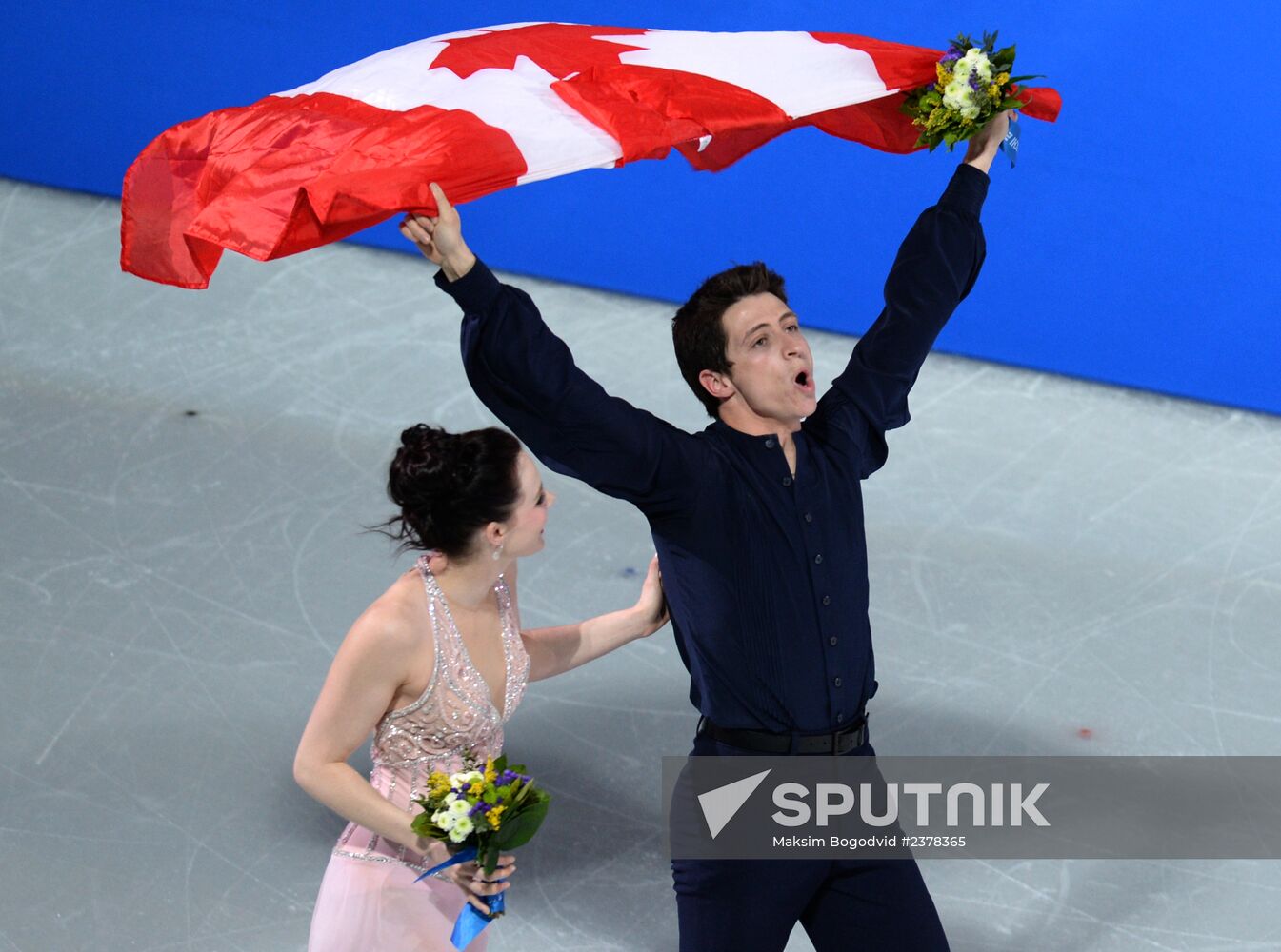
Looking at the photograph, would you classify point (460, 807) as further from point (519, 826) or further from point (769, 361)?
point (769, 361)

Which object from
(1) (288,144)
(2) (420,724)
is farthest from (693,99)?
(2) (420,724)

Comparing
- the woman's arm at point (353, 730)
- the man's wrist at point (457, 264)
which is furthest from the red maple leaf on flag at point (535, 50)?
the woman's arm at point (353, 730)

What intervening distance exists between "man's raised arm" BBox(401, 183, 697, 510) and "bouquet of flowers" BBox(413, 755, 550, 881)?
0.55 meters

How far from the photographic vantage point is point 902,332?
3.33 m

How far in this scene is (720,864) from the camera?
3.05 m

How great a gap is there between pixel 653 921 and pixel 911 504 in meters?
2.17

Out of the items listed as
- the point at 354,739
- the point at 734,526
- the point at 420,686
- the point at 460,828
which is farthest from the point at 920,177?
the point at 460,828

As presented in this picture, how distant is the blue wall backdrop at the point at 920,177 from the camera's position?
19.7 feet

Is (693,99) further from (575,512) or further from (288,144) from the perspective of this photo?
(575,512)

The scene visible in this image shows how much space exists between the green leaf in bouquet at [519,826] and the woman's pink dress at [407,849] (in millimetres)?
280

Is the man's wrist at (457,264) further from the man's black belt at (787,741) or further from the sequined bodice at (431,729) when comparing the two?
the man's black belt at (787,741)

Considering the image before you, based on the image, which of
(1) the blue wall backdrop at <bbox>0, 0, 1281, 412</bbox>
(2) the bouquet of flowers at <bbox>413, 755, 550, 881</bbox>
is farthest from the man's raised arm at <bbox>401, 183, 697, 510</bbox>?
(1) the blue wall backdrop at <bbox>0, 0, 1281, 412</bbox>

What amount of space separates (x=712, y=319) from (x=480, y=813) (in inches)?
40.6

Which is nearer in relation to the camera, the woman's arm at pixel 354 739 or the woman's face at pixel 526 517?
the woman's arm at pixel 354 739
